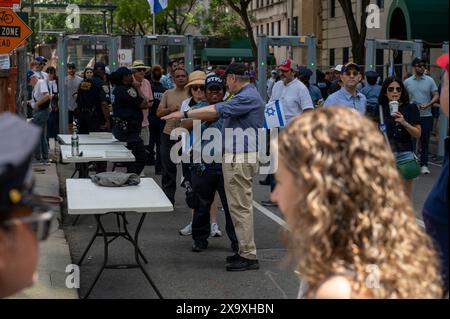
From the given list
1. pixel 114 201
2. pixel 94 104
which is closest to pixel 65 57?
pixel 94 104

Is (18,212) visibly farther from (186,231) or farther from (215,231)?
(186,231)

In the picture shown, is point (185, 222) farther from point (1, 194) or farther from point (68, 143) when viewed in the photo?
point (1, 194)

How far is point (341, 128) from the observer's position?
2.17 meters

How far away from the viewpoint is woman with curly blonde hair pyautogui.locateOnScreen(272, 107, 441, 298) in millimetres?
2131

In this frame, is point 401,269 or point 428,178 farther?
point 428,178

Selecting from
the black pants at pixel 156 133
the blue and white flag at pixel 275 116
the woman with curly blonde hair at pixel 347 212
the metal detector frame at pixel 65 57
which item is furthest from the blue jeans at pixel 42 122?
the woman with curly blonde hair at pixel 347 212

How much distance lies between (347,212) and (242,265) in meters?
5.33

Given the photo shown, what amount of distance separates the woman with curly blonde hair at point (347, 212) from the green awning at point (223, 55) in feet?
152

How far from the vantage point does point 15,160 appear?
175 cm

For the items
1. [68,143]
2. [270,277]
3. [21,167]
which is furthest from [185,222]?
[21,167]

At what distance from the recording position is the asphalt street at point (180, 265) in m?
6.75

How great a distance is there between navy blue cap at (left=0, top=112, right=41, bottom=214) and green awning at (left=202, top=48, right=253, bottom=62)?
153 feet
